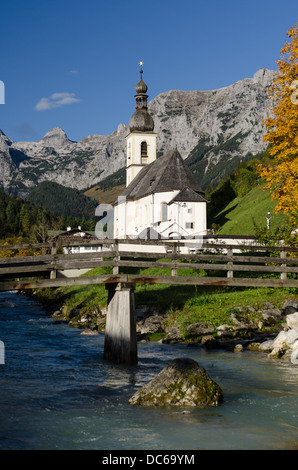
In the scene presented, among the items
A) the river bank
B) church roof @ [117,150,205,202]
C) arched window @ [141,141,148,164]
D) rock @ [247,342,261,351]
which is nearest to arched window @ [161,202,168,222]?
church roof @ [117,150,205,202]

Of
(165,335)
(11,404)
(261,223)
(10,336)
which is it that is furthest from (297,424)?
(261,223)

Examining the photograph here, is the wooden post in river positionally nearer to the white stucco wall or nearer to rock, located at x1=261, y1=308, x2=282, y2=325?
rock, located at x1=261, y1=308, x2=282, y2=325

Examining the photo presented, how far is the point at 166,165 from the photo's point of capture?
210 feet

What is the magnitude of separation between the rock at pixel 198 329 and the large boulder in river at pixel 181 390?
9416mm

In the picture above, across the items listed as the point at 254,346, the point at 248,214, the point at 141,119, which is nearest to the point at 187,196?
the point at 248,214

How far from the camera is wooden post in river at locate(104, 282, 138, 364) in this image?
1633 centimetres

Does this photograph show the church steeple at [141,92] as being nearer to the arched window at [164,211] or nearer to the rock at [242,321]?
the arched window at [164,211]

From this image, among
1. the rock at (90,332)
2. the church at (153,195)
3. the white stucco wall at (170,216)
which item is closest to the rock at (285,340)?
the rock at (90,332)

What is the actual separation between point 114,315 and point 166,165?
48519 millimetres

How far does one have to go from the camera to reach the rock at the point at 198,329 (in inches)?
829

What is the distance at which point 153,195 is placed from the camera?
6216 cm

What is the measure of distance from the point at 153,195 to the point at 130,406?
51562mm

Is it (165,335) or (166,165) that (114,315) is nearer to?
(165,335)

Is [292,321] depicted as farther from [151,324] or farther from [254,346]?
[151,324]
